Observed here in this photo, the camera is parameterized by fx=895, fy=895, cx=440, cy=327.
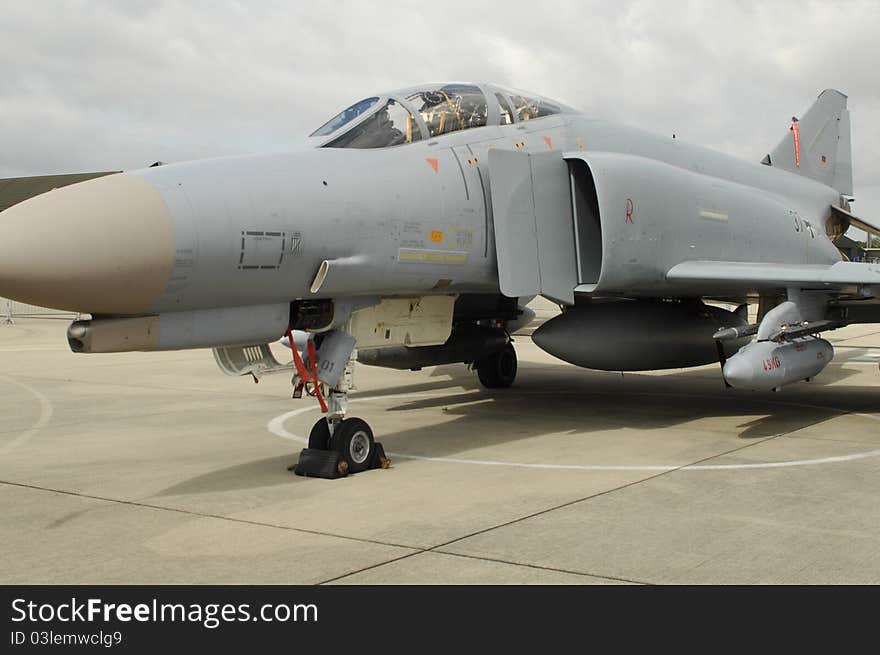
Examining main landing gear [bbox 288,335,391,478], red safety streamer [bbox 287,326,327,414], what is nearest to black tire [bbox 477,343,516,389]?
main landing gear [bbox 288,335,391,478]

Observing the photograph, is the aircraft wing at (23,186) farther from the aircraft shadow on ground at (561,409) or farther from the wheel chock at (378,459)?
the wheel chock at (378,459)

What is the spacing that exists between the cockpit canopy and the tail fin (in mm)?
6479

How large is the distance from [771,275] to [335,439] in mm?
5079

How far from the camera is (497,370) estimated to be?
13188 mm

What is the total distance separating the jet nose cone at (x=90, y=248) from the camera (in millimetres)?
5250

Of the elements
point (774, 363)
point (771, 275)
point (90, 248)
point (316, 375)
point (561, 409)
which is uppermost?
point (90, 248)

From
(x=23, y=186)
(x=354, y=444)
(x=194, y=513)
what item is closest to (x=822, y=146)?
(x=354, y=444)

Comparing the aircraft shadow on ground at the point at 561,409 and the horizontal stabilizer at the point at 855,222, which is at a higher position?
the horizontal stabilizer at the point at 855,222

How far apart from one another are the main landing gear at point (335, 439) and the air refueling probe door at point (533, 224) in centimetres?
176

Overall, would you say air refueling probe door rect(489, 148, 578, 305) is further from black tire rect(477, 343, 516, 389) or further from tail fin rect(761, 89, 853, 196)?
tail fin rect(761, 89, 853, 196)

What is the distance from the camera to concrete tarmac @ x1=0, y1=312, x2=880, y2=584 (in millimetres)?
4570

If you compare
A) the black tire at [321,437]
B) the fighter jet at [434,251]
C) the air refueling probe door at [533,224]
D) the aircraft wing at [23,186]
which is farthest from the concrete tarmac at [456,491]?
the aircraft wing at [23,186]

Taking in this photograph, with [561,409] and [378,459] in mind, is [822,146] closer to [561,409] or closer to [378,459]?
[561,409]
